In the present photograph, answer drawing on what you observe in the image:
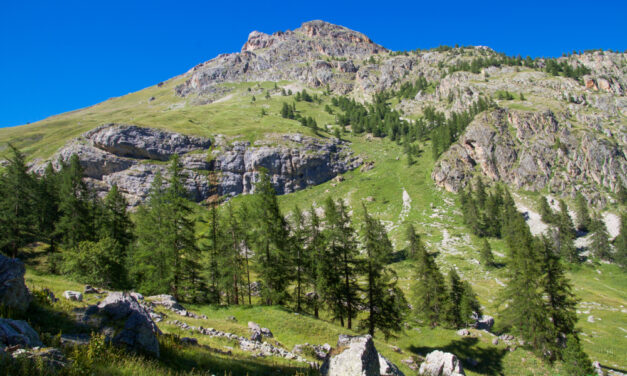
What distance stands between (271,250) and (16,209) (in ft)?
125

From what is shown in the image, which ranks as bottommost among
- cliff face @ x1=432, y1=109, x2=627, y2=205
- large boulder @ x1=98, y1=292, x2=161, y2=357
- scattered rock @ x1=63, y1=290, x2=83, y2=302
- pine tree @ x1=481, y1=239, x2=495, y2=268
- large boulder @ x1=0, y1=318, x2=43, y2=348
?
pine tree @ x1=481, y1=239, x2=495, y2=268

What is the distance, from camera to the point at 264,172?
30.7 m

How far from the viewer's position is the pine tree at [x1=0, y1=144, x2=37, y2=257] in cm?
3544

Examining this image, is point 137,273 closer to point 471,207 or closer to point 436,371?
point 436,371

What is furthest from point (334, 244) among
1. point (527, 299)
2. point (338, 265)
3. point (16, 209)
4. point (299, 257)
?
point (16, 209)

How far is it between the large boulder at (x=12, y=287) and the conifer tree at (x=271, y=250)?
1965 cm

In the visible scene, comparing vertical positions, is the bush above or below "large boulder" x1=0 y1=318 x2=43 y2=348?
below

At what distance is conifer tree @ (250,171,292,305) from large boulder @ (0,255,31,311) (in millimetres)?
19646

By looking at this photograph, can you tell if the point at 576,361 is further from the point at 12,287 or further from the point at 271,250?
the point at 12,287

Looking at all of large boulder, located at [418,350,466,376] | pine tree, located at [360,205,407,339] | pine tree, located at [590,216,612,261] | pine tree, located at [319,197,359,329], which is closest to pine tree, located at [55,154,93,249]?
pine tree, located at [319,197,359,329]

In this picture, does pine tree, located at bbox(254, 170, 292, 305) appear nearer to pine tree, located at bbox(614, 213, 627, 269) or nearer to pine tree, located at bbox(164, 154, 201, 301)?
pine tree, located at bbox(164, 154, 201, 301)

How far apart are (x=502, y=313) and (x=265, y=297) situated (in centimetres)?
2732

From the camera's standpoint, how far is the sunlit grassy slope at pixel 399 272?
20781 mm

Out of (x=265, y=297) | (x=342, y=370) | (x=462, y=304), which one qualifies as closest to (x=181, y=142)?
(x=265, y=297)
